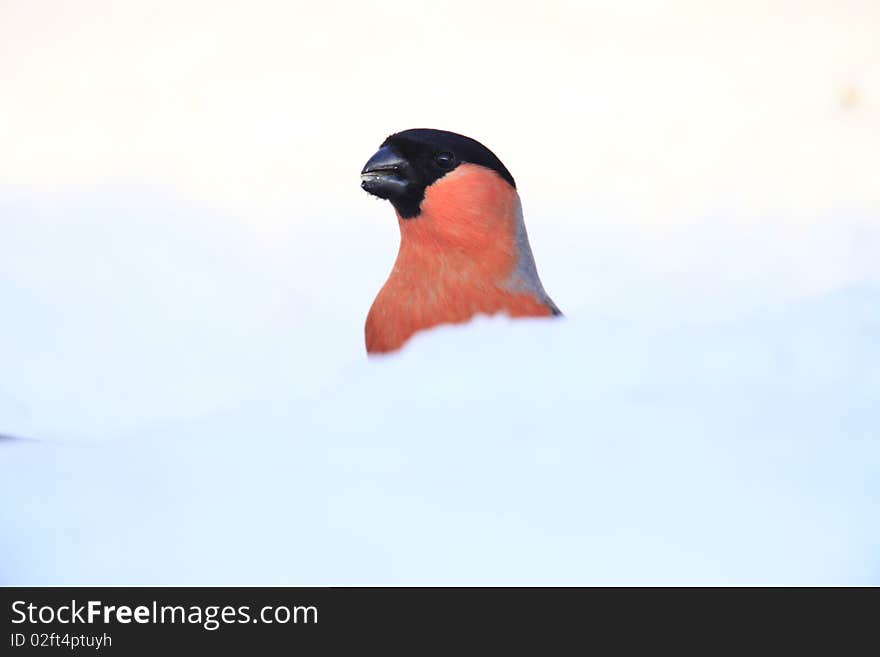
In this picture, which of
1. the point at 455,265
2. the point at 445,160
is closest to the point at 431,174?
the point at 445,160

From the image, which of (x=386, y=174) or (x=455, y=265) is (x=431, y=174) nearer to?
(x=386, y=174)

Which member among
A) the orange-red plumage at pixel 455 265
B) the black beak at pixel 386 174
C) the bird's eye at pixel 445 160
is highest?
the bird's eye at pixel 445 160

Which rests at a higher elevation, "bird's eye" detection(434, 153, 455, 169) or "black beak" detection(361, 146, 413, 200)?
"bird's eye" detection(434, 153, 455, 169)

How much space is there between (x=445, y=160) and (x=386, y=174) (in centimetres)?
14

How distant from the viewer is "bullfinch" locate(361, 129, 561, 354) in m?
2.37

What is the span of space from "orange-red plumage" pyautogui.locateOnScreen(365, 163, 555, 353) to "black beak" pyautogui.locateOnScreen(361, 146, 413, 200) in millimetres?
64

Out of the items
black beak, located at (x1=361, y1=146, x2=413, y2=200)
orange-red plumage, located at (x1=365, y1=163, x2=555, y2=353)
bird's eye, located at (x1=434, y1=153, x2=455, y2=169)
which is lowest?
orange-red plumage, located at (x1=365, y1=163, x2=555, y2=353)

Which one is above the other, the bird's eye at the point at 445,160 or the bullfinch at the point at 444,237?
the bird's eye at the point at 445,160

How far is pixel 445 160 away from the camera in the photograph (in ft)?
7.82

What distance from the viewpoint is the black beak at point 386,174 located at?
2.36m

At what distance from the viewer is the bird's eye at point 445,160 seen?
93.7 inches

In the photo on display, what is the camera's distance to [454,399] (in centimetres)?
228
